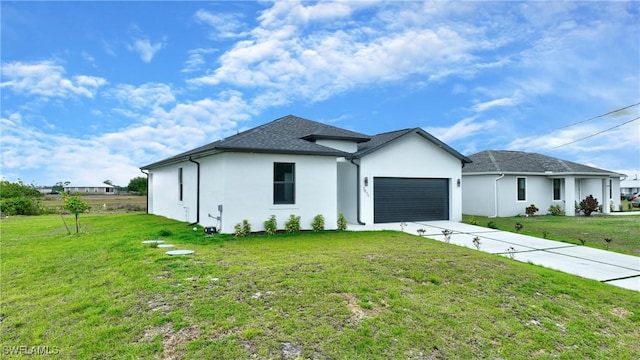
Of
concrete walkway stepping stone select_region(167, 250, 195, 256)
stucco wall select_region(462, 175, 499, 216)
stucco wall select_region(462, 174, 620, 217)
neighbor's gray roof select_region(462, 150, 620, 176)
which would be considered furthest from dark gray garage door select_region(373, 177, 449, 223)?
concrete walkway stepping stone select_region(167, 250, 195, 256)

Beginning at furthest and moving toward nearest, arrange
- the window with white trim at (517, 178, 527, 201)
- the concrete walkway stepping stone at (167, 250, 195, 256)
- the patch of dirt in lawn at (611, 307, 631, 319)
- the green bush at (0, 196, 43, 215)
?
the green bush at (0, 196, 43, 215)
the window with white trim at (517, 178, 527, 201)
the concrete walkway stepping stone at (167, 250, 195, 256)
the patch of dirt in lawn at (611, 307, 631, 319)

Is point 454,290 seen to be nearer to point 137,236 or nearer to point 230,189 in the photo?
point 230,189

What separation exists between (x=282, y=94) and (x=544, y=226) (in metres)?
15.3

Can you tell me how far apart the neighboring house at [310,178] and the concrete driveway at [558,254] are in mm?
2156

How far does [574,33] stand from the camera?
18.4 m

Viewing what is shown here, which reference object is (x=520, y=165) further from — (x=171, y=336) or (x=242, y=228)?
(x=171, y=336)

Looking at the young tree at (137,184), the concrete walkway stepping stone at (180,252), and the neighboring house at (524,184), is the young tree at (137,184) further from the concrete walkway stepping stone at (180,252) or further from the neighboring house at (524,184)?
the concrete walkway stepping stone at (180,252)

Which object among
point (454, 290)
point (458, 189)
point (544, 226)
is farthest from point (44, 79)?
point (544, 226)

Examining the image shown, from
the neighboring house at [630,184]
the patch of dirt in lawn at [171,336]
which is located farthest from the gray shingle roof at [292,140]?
the neighboring house at [630,184]

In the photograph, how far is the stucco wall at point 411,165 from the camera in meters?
15.1

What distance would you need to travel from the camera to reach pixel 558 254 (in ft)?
31.2

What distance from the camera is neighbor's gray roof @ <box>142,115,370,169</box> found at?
1174 cm

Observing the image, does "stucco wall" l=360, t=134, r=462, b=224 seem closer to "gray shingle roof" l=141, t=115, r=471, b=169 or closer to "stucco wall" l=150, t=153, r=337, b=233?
"gray shingle roof" l=141, t=115, r=471, b=169

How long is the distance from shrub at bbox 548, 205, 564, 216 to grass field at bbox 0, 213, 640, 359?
18178 millimetres
